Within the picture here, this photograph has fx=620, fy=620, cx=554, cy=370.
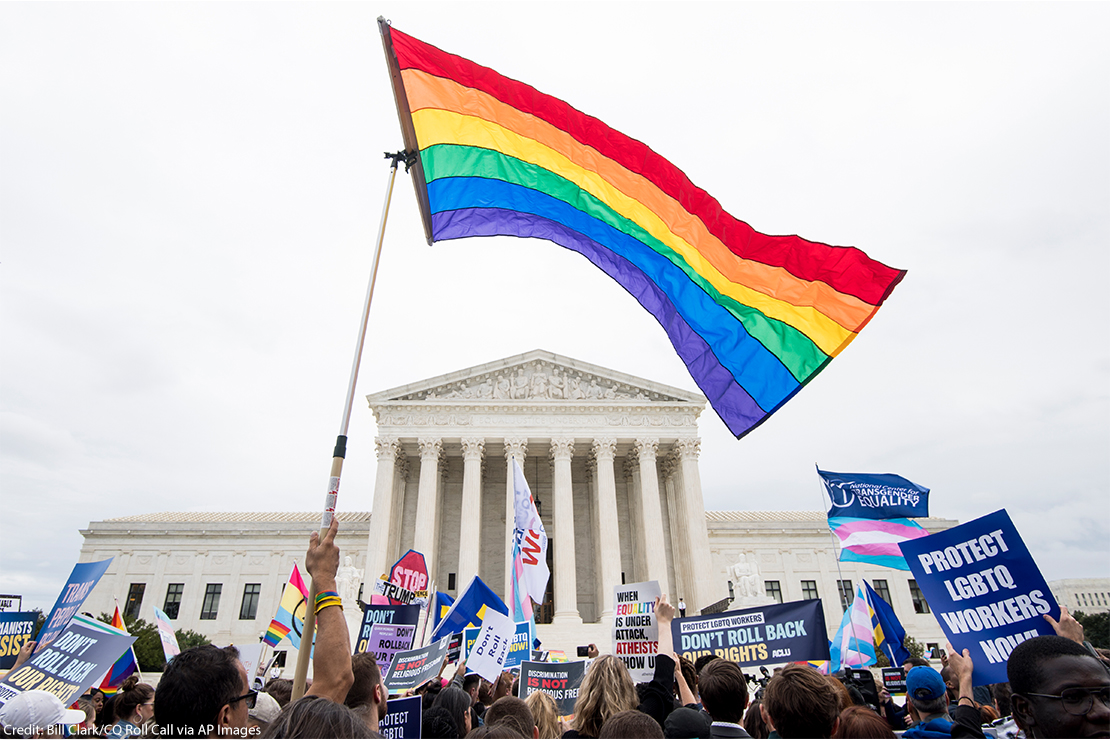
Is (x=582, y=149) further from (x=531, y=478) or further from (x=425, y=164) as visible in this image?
(x=531, y=478)

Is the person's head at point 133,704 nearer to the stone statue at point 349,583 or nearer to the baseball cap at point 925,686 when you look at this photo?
the baseball cap at point 925,686

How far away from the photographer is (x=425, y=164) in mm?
8602

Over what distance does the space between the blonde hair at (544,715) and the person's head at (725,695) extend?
169cm

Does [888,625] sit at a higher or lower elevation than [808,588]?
lower

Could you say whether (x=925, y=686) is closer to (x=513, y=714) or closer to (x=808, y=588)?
(x=513, y=714)

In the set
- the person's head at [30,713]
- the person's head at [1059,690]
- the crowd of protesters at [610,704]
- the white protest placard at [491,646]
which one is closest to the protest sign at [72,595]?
the crowd of protesters at [610,704]

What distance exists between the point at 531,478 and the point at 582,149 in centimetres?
3441

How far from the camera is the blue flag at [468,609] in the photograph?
13.0 m

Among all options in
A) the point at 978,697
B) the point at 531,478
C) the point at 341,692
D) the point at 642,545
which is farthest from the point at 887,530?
the point at 531,478

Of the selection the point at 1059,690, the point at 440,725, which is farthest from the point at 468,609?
the point at 1059,690

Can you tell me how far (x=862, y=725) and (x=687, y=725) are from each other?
112 cm

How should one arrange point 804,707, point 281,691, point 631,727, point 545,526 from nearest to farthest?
point 631,727 → point 804,707 → point 281,691 → point 545,526

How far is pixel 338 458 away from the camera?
4895 millimetres

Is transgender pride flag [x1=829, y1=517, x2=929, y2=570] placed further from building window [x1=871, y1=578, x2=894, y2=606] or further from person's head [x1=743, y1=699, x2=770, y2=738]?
building window [x1=871, y1=578, x2=894, y2=606]
